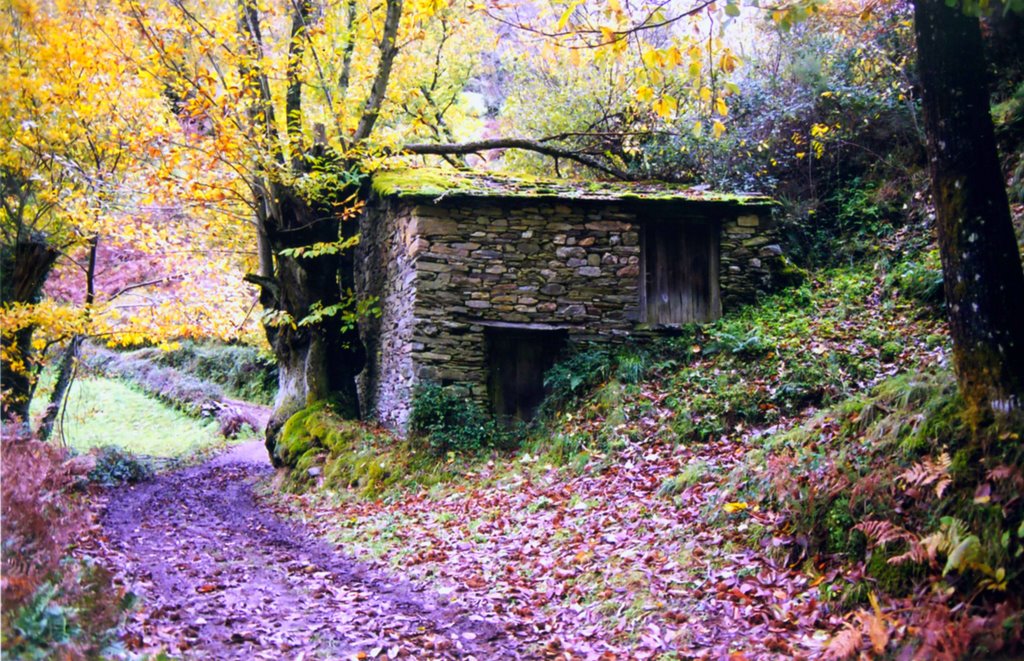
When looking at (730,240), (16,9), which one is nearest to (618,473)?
(730,240)

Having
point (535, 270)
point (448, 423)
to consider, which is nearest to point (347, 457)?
point (448, 423)

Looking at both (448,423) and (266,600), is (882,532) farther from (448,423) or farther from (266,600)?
(448,423)

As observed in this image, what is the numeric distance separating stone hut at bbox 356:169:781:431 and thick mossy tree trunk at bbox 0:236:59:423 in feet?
A: 18.1

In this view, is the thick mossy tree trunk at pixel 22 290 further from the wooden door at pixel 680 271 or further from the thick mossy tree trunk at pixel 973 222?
the thick mossy tree trunk at pixel 973 222

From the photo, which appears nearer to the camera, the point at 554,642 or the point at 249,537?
the point at 554,642

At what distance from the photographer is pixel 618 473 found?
8297 mm

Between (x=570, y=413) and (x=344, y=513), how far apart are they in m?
3.50

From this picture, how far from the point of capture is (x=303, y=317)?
1281cm

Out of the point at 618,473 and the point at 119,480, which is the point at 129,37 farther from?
the point at 618,473

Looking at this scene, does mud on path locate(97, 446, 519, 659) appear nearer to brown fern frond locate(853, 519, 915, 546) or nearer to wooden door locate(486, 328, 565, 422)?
brown fern frond locate(853, 519, 915, 546)

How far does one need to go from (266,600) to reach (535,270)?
6937mm

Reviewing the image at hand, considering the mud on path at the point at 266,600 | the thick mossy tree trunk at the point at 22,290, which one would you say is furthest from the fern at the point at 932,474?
the thick mossy tree trunk at the point at 22,290

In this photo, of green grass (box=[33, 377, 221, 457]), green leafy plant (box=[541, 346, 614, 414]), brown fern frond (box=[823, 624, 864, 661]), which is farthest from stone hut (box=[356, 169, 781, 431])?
green grass (box=[33, 377, 221, 457])

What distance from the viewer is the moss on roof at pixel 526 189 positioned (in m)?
11.2
